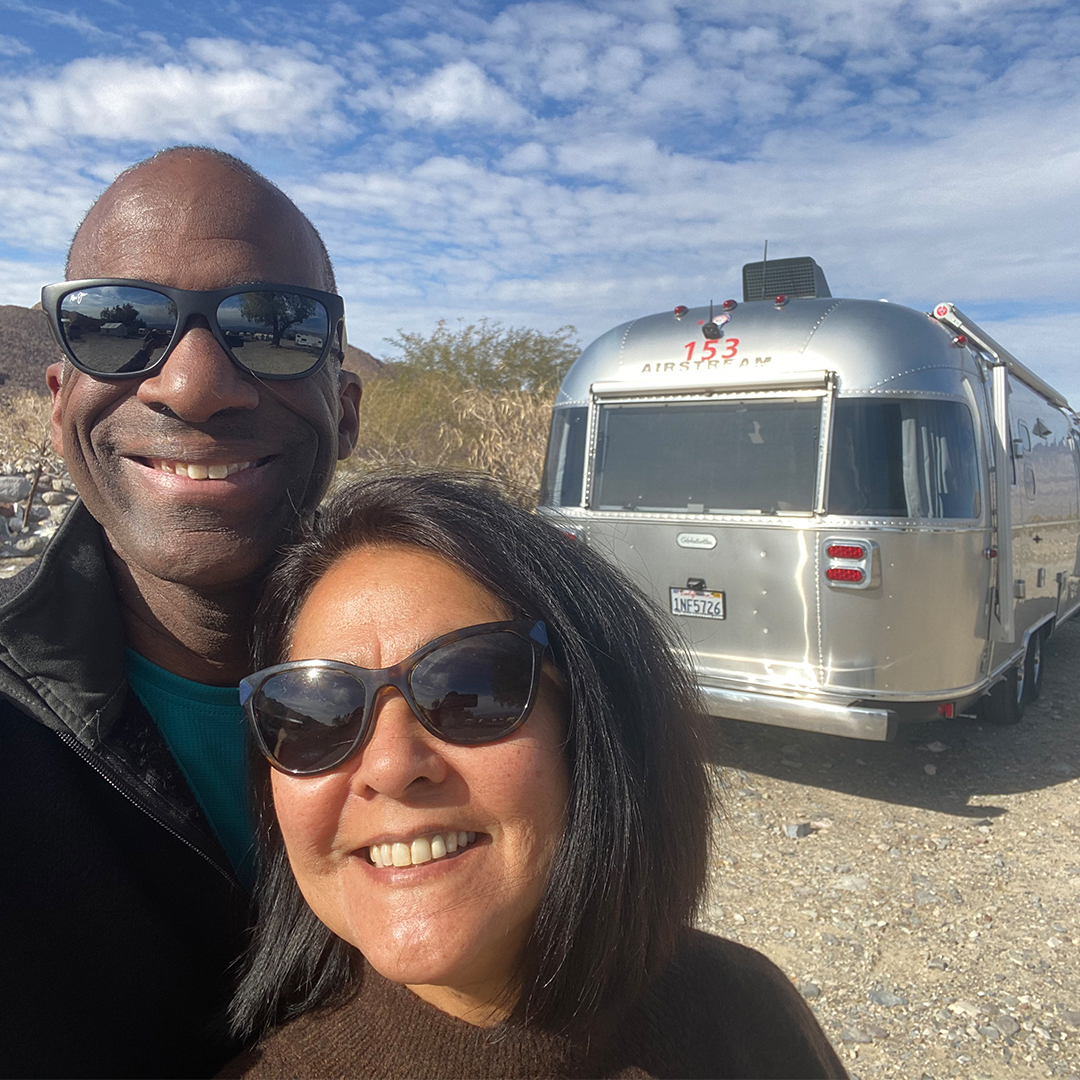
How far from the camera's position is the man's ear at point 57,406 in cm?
155

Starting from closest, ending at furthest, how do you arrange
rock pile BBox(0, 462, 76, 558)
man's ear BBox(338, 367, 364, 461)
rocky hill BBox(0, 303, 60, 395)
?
man's ear BBox(338, 367, 364, 461), rock pile BBox(0, 462, 76, 558), rocky hill BBox(0, 303, 60, 395)

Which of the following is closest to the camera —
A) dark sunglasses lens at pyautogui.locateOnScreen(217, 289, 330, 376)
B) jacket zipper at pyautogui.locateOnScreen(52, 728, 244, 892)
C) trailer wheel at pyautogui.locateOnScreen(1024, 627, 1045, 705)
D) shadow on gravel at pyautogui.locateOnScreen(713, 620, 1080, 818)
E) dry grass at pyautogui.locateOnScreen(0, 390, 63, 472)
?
jacket zipper at pyautogui.locateOnScreen(52, 728, 244, 892)

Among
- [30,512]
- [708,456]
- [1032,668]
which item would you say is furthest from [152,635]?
[30,512]

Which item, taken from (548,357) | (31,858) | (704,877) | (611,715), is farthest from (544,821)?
(548,357)

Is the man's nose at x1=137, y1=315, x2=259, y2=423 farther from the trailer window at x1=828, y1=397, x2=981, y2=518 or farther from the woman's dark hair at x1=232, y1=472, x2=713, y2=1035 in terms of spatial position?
the trailer window at x1=828, y1=397, x2=981, y2=518

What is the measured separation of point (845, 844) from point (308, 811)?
4.41 metres

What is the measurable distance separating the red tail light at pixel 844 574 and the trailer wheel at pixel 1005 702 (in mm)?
2238

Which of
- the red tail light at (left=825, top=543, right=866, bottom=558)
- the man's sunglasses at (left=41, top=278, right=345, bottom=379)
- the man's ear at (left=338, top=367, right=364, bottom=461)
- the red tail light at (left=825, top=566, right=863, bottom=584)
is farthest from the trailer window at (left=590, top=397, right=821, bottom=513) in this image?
the man's sunglasses at (left=41, top=278, right=345, bottom=379)

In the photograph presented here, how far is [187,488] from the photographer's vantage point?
1430 millimetres

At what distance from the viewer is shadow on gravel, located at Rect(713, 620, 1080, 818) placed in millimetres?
5582

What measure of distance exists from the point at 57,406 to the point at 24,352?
218 feet

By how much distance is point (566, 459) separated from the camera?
20.9ft

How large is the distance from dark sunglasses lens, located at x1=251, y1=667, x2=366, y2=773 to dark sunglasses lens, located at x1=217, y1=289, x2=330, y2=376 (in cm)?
55

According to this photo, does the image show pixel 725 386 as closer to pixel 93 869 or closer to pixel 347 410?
pixel 347 410
